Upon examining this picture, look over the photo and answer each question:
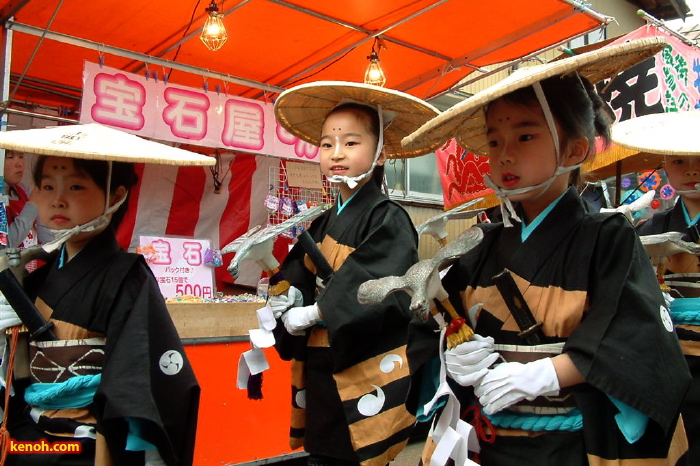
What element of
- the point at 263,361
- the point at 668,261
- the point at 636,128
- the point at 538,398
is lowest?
the point at 263,361

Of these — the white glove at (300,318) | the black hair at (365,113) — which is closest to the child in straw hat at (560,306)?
the white glove at (300,318)

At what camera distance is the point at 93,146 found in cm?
232

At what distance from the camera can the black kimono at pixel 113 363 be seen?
228cm

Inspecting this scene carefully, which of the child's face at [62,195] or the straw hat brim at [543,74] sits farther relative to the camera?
the child's face at [62,195]

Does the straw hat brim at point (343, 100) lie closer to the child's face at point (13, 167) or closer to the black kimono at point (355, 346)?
the black kimono at point (355, 346)

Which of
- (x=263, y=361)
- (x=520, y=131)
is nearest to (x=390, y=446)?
(x=263, y=361)

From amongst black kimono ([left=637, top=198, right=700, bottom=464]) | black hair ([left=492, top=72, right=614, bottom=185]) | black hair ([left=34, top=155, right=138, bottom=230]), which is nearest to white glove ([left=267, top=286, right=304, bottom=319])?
black hair ([left=34, top=155, right=138, bottom=230])

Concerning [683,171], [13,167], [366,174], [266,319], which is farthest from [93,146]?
[13,167]

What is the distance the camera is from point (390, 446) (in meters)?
2.67

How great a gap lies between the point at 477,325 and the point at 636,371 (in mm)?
574

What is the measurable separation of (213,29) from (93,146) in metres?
3.13

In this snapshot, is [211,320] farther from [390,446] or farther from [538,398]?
[538,398]

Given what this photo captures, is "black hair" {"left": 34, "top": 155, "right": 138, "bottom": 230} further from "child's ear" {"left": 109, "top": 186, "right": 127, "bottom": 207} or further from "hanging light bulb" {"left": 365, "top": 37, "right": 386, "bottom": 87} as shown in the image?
"hanging light bulb" {"left": 365, "top": 37, "right": 386, "bottom": 87}

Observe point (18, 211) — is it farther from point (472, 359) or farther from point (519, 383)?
point (519, 383)
